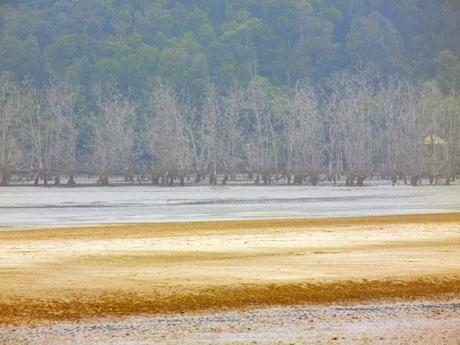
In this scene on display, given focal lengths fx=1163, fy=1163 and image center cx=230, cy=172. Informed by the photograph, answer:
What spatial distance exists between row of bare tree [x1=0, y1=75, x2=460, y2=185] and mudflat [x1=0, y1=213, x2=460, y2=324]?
2364 inches

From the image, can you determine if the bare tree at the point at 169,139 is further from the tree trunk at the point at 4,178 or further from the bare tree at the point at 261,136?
the tree trunk at the point at 4,178

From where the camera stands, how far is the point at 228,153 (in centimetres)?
10256

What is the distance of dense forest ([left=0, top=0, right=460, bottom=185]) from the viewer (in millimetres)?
99188

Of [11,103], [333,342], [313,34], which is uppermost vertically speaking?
[313,34]

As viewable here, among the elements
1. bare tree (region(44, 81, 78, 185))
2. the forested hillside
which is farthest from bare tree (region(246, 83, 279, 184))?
bare tree (region(44, 81, 78, 185))

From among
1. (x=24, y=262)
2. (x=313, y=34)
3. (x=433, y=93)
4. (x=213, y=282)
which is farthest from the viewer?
(x=313, y=34)

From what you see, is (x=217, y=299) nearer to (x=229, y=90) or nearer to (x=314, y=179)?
(x=314, y=179)

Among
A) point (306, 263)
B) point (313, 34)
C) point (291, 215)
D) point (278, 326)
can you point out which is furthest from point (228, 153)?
point (278, 326)

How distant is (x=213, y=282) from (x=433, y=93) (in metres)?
87.7

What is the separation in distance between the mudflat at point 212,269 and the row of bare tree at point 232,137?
60.0m

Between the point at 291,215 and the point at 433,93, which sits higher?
the point at 433,93

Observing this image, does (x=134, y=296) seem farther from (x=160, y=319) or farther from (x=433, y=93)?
(x=433, y=93)

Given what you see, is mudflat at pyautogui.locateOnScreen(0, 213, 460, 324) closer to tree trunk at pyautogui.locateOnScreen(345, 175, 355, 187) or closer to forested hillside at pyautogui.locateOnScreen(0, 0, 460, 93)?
tree trunk at pyautogui.locateOnScreen(345, 175, 355, 187)

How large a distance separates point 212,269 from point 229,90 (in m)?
101
